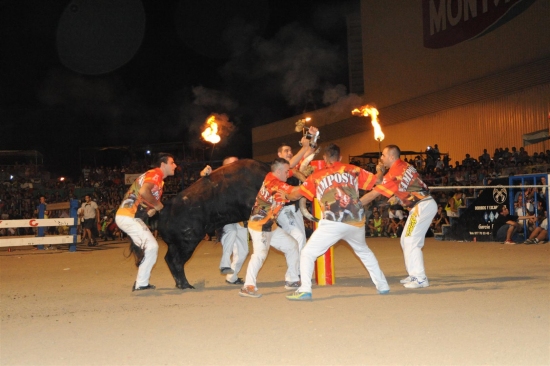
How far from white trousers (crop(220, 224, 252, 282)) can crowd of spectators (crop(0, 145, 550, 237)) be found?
2.14 m

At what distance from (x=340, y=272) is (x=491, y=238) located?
7.98m

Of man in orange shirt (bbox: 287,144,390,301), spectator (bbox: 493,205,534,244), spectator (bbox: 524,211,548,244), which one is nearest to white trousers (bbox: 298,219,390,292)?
man in orange shirt (bbox: 287,144,390,301)

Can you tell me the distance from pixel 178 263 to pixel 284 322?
3170 millimetres

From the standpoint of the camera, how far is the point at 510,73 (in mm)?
24172

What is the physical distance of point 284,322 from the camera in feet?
18.8

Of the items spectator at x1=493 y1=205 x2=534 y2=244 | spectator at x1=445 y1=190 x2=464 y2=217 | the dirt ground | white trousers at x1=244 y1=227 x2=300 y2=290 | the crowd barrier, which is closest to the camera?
the dirt ground

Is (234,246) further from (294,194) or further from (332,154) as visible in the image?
(332,154)

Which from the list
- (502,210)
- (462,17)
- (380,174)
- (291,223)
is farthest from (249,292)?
(462,17)

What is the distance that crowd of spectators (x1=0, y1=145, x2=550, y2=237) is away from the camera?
19453 mm

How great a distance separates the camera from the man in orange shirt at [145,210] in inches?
324

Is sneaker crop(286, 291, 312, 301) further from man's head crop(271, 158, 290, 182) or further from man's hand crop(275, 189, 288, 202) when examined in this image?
man's head crop(271, 158, 290, 182)

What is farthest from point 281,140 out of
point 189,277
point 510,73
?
point 189,277

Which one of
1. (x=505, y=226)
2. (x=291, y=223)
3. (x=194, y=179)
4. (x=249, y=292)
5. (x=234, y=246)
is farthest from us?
(x=194, y=179)

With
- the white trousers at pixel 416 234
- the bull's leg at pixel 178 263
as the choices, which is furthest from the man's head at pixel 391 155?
the bull's leg at pixel 178 263
